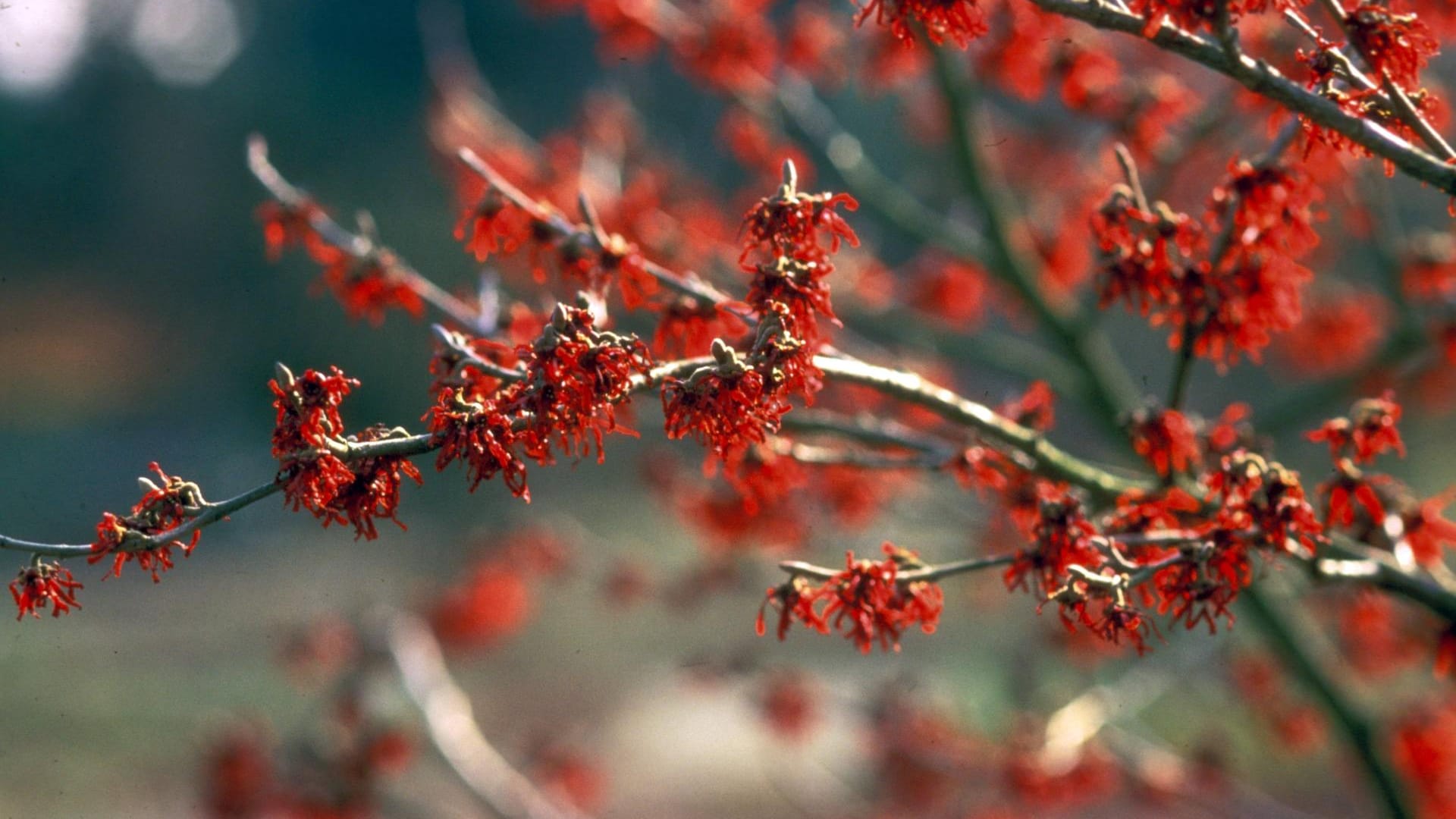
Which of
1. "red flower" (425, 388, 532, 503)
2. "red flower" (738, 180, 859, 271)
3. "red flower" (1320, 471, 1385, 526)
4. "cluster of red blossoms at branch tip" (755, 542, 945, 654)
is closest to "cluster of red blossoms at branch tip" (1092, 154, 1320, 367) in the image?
"red flower" (1320, 471, 1385, 526)

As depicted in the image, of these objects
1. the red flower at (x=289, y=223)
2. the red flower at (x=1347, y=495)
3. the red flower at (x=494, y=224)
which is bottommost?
the red flower at (x=1347, y=495)

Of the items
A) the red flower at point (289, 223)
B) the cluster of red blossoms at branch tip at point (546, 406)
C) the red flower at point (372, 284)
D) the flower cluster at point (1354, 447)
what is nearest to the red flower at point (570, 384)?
the cluster of red blossoms at branch tip at point (546, 406)

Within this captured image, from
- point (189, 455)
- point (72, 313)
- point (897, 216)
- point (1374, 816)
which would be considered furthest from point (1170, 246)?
point (72, 313)

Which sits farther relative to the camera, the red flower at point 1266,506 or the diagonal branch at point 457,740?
the diagonal branch at point 457,740

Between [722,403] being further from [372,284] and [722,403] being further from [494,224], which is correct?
[372,284]

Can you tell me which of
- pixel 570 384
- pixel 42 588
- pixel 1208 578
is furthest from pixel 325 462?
pixel 1208 578

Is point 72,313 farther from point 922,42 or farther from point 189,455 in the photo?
point 922,42

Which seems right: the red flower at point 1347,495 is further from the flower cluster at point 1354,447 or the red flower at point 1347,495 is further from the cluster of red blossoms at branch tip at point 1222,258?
the cluster of red blossoms at branch tip at point 1222,258
